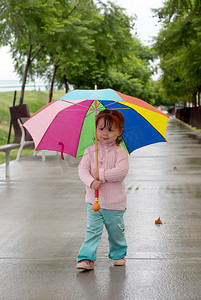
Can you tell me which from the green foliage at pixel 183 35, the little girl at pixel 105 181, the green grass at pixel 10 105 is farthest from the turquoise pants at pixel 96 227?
the green grass at pixel 10 105

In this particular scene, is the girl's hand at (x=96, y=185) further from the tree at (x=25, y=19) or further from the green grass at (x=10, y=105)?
the green grass at (x=10, y=105)

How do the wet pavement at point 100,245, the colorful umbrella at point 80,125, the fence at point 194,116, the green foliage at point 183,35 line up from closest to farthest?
the wet pavement at point 100,245 → the colorful umbrella at point 80,125 → the green foliage at point 183,35 → the fence at point 194,116

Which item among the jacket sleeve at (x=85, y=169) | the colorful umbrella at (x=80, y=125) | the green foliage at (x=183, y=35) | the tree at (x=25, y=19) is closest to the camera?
the jacket sleeve at (x=85, y=169)

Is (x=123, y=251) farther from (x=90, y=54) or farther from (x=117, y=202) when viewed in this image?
(x=90, y=54)

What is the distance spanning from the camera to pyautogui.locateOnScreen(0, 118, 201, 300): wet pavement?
404 cm

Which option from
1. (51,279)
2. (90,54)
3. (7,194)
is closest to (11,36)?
(90,54)

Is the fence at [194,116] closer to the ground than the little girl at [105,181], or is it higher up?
closer to the ground

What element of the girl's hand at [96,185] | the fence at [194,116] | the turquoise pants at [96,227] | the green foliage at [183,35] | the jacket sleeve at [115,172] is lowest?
the fence at [194,116]

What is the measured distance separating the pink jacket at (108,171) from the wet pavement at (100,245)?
0.60 m

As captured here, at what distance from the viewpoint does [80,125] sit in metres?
5.04

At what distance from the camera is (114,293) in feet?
12.9

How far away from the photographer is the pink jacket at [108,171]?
14.3ft

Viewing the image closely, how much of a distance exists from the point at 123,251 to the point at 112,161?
815 millimetres

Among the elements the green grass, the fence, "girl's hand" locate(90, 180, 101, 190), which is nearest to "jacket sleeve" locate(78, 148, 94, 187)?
"girl's hand" locate(90, 180, 101, 190)
